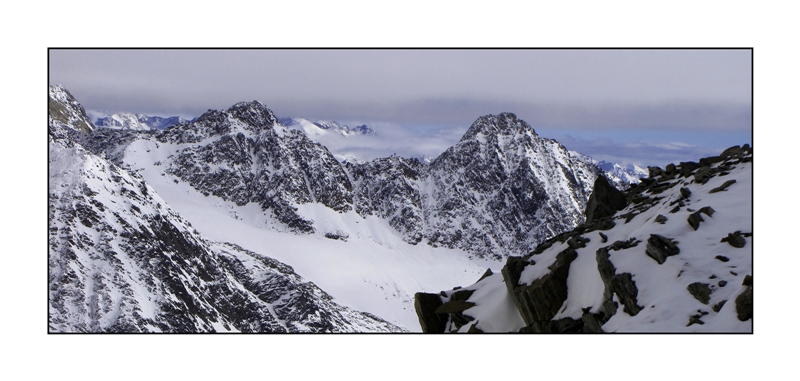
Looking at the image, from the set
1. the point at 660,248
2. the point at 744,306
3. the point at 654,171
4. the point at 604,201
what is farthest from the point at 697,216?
the point at 654,171

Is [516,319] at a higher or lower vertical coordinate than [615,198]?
lower

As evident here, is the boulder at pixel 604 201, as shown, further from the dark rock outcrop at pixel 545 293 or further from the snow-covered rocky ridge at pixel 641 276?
the dark rock outcrop at pixel 545 293

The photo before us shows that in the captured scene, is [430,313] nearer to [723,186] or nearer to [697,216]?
[697,216]

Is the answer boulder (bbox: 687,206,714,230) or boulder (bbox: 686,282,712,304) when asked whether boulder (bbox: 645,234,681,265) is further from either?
boulder (bbox: 686,282,712,304)

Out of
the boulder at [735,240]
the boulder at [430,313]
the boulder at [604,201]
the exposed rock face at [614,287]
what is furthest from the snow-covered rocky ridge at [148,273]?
the boulder at [735,240]
